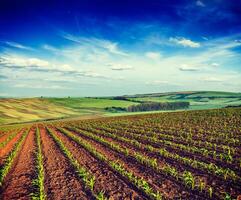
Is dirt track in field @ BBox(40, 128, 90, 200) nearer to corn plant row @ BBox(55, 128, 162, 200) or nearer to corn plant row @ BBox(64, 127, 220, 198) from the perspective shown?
corn plant row @ BBox(55, 128, 162, 200)

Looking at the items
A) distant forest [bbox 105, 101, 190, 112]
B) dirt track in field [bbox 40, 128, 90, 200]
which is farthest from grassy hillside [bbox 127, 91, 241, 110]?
dirt track in field [bbox 40, 128, 90, 200]

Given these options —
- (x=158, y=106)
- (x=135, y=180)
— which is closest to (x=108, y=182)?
(x=135, y=180)

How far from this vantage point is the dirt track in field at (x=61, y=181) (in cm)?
1055

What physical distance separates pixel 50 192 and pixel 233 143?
15.6m

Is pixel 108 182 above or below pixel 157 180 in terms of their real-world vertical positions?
below

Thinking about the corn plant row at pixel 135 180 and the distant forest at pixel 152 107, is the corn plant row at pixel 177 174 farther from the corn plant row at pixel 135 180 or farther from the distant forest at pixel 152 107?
the distant forest at pixel 152 107

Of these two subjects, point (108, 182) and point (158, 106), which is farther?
point (158, 106)

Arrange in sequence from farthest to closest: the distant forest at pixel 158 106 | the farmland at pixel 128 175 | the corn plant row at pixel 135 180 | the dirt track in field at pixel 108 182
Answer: the distant forest at pixel 158 106 < the farmland at pixel 128 175 < the dirt track in field at pixel 108 182 < the corn plant row at pixel 135 180

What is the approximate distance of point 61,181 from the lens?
12.3m

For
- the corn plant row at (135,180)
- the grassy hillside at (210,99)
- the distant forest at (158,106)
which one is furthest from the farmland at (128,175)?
the distant forest at (158,106)

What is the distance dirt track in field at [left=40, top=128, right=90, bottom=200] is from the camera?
1055 centimetres

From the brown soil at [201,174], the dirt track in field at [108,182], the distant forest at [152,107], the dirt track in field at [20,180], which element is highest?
the brown soil at [201,174]

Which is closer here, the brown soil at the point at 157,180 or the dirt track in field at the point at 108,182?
the brown soil at the point at 157,180

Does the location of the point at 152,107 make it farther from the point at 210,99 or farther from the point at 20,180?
the point at 20,180
